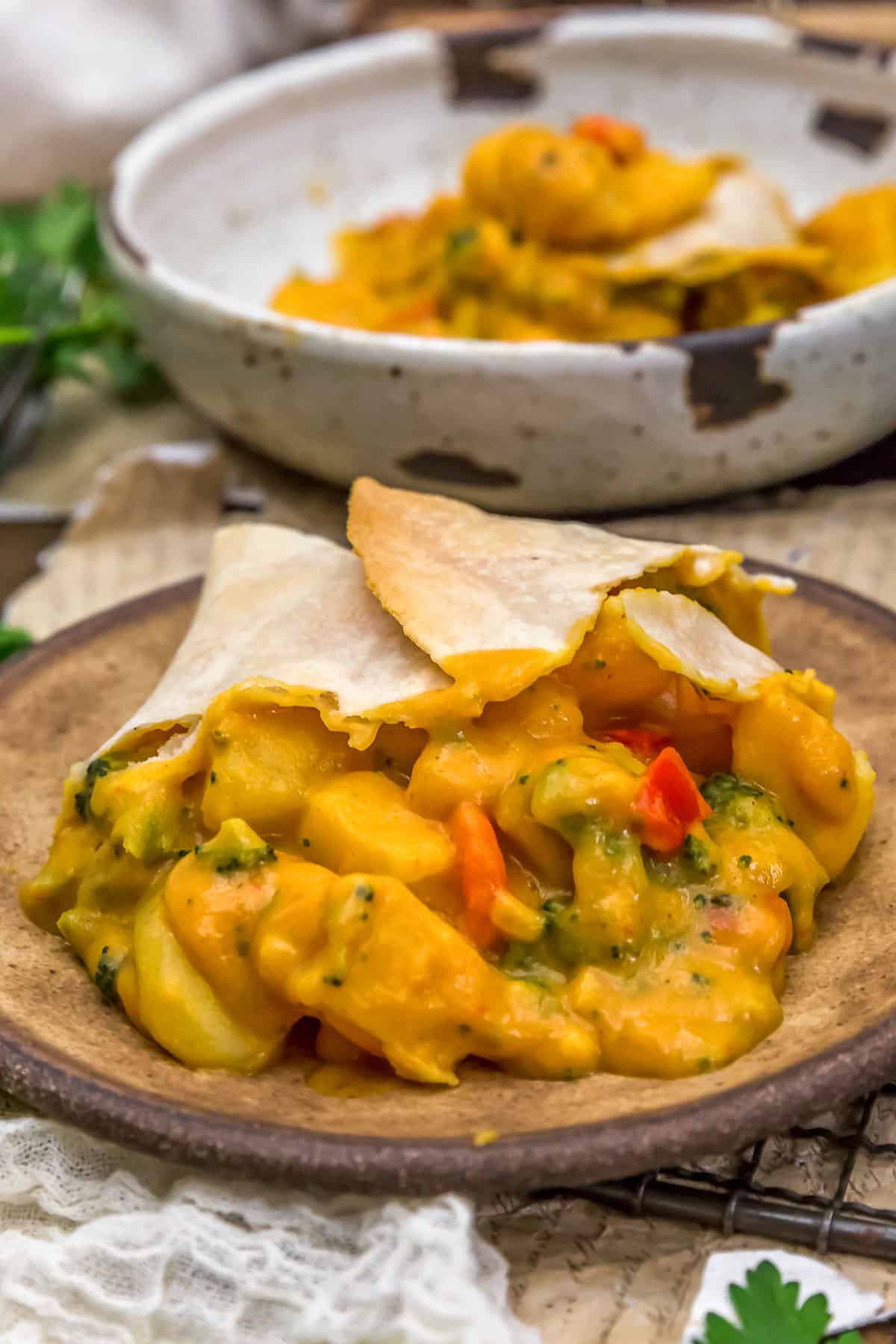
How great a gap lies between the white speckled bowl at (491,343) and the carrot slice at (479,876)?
4.26 feet

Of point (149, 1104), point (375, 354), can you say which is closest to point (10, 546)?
point (375, 354)

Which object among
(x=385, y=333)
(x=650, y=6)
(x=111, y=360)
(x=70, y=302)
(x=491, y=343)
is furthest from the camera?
(x=650, y=6)

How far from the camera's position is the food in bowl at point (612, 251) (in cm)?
332

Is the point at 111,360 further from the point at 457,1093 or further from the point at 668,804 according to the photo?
the point at 457,1093

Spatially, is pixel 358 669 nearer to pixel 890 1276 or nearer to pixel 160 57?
pixel 890 1276

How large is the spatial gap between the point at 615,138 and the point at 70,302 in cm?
161

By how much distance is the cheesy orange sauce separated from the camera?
1.63 meters

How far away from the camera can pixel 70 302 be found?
421 cm

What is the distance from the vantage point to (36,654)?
7.75ft

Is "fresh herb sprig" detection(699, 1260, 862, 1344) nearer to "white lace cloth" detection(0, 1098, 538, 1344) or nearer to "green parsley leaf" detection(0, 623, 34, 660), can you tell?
"white lace cloth" detection(0, 1098, 538, 1344)

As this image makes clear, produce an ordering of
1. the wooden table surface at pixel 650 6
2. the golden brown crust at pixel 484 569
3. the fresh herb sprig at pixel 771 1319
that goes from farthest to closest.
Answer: the wooden table surface at pixel 650 6 < the golden brown crust at pixel 484 569 < the fresh herb sprig at pixel 771 1319

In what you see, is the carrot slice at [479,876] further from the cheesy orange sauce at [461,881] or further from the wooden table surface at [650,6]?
the wooden table surface at [650,6]

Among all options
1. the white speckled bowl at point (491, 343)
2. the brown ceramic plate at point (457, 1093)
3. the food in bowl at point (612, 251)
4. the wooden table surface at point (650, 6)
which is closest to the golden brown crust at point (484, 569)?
the brown ceramic plate at point (457, 1093)

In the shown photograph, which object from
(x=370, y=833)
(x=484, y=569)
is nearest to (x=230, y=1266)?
(x=370, y=833)
